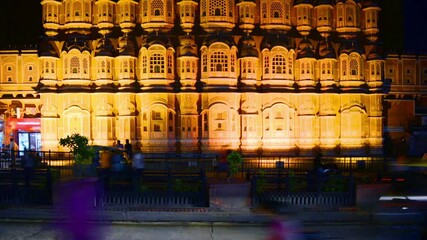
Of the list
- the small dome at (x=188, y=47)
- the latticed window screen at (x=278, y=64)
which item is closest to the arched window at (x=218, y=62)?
the small dome at (x=188, y=47)

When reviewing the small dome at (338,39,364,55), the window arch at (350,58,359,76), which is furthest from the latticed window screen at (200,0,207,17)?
the window arch at (350,58,359,76)

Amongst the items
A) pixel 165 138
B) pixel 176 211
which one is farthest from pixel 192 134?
pixel 176 211

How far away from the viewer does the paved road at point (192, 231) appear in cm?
1566

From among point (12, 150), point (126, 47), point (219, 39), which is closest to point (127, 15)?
point (126, 47)

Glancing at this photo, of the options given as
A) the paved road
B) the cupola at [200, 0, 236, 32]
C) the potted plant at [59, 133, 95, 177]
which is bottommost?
the paved road

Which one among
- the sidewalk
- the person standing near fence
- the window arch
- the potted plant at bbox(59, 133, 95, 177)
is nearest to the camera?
the sidewalk

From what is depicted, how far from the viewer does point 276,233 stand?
9.71 metres

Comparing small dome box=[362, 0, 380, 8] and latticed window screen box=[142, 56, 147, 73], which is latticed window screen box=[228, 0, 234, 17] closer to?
latticed window screen box=[142, 56, 147, 73]

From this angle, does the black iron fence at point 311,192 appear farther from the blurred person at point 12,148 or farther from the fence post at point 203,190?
the blurred person at point 12,148

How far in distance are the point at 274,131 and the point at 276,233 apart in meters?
27.6

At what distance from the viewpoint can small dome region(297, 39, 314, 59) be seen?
37688 mm

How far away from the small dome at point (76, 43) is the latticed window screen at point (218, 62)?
899 cm

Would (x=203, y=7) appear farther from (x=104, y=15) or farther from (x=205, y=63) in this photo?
(x=104, y=15)

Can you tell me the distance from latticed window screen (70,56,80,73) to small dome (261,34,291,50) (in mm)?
13149
